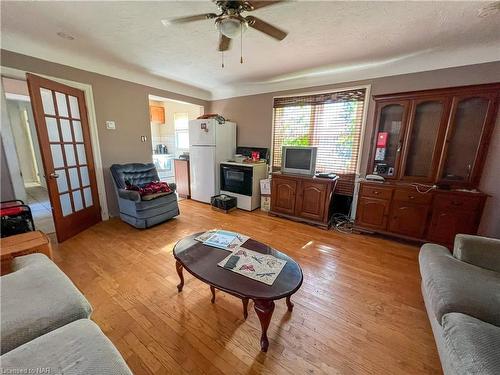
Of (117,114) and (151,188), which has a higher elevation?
(117,114)

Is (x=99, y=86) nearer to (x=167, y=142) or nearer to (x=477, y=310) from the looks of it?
(x=167, y=142)

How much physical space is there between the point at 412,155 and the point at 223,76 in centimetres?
317

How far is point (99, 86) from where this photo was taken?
3029 millimetres

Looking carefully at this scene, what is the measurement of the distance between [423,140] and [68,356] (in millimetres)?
3740

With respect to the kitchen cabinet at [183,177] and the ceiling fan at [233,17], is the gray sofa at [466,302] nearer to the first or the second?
the ceiling fan at [233,17]

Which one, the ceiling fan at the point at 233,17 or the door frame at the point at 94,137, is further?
the door frame at the point at 94,137

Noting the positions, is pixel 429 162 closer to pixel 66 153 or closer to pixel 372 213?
pixel 372 213

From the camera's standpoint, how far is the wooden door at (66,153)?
238 centimetres

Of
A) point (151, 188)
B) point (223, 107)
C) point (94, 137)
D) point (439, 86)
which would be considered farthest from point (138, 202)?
point (439, 86)

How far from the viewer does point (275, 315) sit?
1.57 m

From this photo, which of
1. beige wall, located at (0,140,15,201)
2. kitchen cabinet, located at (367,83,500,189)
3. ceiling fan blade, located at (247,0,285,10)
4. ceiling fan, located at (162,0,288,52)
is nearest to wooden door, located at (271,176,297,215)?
kitchen cabinet, located at (367,83,500,189)

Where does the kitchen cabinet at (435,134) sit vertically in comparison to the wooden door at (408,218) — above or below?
above

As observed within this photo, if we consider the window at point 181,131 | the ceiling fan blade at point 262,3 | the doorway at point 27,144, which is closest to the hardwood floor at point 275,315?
the ceiling fan blade at point 262,3

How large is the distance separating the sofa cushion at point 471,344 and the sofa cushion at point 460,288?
107 millimetres
